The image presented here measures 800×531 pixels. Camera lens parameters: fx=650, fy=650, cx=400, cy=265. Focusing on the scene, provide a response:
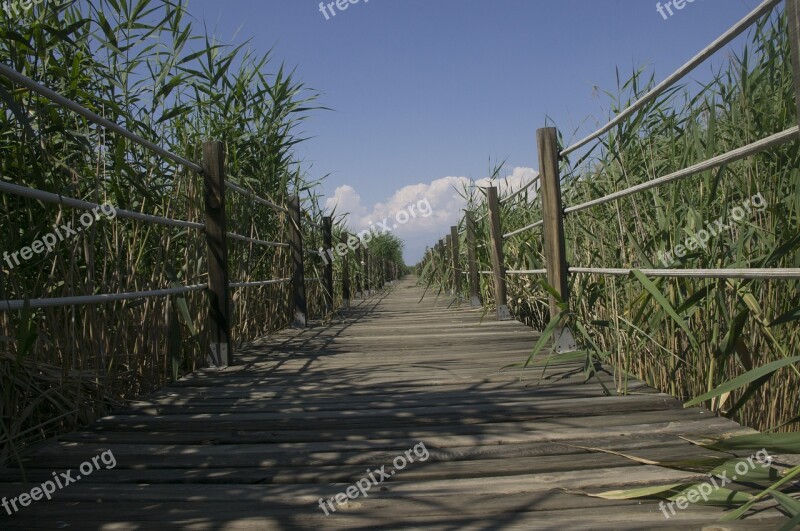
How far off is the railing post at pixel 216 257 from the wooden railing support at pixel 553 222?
1558mm

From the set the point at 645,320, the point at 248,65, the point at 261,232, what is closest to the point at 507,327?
the point at 261,232

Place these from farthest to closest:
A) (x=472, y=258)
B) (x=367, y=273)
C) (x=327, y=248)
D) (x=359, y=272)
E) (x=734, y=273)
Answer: (x=367, y=273), (x=359, y=272), (x=327, y=248), (x=472, y=258), (x=734, y=273)

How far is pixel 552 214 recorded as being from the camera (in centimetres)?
309

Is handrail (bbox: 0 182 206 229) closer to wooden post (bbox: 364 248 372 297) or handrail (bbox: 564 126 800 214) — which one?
handrail (bbox: 564 126 800 214)

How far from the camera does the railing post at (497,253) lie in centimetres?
489

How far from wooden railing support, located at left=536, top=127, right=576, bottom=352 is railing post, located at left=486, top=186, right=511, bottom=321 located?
1661mm

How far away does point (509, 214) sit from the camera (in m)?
5.61

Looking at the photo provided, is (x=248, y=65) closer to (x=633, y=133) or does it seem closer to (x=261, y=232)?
(x=261, y=232)

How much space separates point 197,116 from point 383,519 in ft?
11.0

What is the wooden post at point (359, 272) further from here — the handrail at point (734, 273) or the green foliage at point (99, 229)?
the handrail at point (734, 273)

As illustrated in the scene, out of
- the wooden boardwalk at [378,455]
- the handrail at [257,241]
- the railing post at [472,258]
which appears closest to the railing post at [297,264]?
the handrail at [257,241]

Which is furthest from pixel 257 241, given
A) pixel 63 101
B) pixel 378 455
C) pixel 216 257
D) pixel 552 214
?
pixel 378 455

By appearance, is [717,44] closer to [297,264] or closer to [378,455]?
[378,455]

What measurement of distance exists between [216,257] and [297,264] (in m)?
2.16
